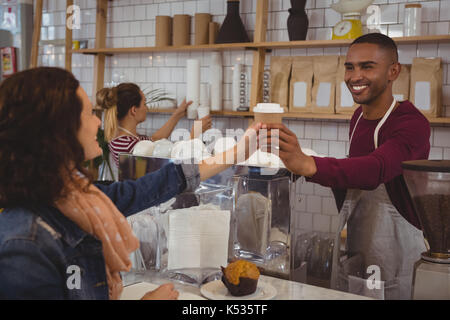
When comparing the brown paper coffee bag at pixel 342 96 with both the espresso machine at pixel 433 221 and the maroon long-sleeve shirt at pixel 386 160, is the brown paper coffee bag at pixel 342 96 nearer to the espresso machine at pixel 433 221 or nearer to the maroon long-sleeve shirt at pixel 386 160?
the maroon long-sleeve shirt at pixel 386 160

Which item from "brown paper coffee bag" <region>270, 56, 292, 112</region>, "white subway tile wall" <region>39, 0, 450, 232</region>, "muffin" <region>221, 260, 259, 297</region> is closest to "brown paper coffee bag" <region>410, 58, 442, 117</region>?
"white subway tile wall" <region>39, 0, 450, 232</region>

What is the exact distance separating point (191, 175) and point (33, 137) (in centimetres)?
64

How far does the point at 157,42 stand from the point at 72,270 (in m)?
3.41

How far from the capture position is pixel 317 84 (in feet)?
11.7

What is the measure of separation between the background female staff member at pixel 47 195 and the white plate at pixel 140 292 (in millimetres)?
219

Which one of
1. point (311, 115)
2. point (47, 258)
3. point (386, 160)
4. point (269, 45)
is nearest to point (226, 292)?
point (47, 258)

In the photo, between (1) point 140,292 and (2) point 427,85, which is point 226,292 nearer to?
(1) point 140,292

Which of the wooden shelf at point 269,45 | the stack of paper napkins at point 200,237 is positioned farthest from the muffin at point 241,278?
the wooden shelf at point 269,45

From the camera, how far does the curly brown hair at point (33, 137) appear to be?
3.55 feet

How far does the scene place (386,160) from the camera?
1.73 metres

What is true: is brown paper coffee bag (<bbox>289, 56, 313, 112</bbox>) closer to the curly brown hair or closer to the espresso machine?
the espresso machine

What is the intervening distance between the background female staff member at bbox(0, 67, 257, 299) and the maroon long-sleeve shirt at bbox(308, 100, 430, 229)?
2.53ft

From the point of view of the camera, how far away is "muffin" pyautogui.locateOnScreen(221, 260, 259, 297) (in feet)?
4.69
